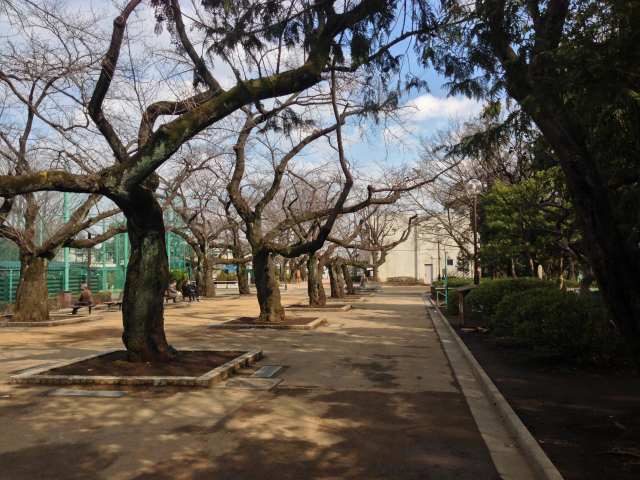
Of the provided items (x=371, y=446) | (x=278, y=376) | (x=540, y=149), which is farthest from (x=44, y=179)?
(x=540, y=149)

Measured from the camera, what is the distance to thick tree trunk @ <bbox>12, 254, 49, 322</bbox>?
19.2 m

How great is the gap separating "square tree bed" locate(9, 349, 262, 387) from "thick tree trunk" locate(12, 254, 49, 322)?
32.0 ft

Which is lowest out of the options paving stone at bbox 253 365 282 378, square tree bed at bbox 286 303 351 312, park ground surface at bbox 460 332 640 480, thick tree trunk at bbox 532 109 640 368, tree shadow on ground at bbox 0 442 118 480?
park ground surface at bbox 460 332 640 480

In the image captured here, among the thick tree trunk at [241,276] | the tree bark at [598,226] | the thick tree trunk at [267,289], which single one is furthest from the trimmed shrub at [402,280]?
the tree bark at [598,226]

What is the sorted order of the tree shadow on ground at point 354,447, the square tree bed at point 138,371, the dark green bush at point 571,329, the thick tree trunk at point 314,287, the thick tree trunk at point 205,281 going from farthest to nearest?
the thick tree trunk at point 205,281, the thick tree trunk at point 314,287, the dark green bush at point 571,329, the square tree bed at point 138,371, the tree shadow on ground at point 354,447

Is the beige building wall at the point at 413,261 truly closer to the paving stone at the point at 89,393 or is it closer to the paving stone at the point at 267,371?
the paving stone at the point at 267,371

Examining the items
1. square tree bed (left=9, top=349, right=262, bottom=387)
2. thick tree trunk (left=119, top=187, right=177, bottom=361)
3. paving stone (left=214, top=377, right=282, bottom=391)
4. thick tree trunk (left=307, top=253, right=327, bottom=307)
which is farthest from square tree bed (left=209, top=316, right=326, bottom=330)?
thick tree trunk (left=307, top=253, right=327, bottom=307)

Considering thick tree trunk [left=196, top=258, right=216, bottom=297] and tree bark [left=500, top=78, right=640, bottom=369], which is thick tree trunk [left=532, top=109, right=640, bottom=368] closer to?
tree bark [left=500, top=78, right=640, bottom=369]

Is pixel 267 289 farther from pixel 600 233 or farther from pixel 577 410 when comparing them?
pixel 600 233

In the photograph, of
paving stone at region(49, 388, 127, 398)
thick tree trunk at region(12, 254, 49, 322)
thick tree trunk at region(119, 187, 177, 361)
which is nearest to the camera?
paving stone at region(49, 388, 127, 398)

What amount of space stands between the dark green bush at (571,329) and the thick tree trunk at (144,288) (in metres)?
6.47

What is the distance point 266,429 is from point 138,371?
3.61 meters

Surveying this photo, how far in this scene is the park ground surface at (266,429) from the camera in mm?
5117

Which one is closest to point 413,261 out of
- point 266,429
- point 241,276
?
point 241,276
